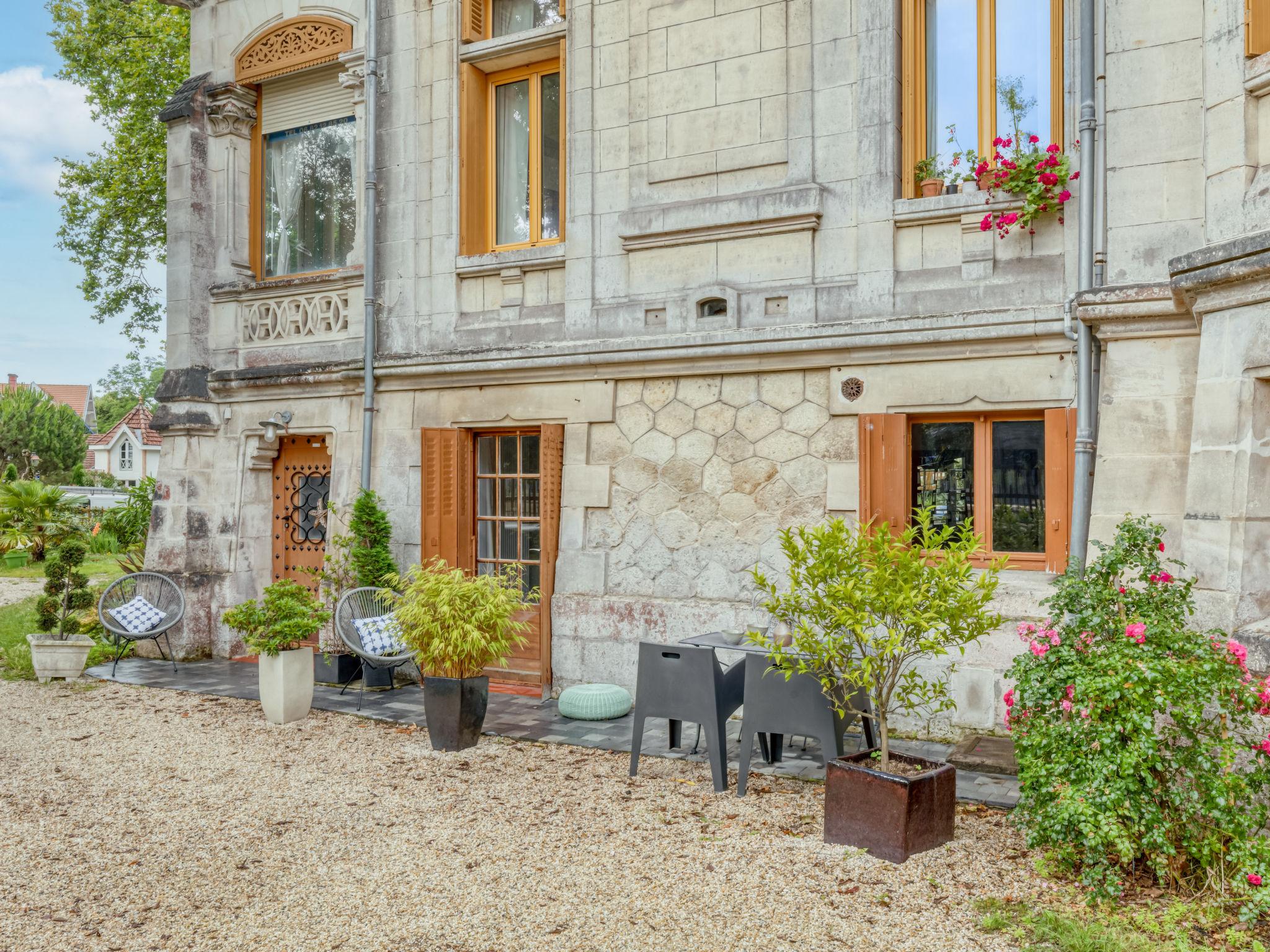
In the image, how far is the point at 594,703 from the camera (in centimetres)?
726

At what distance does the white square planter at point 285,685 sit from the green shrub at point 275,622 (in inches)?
2.9

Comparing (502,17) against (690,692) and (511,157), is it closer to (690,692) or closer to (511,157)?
(511,157)

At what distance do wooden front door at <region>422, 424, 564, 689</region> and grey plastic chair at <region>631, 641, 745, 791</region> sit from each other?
8.64 feet

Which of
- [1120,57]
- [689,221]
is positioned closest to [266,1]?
[689,221]

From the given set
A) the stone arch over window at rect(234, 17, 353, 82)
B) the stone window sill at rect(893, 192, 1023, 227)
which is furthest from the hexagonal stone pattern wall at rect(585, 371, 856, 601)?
the stone arch over window at rect(234, 17, 353, 82)

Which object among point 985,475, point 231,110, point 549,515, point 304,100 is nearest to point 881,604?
point 985,475

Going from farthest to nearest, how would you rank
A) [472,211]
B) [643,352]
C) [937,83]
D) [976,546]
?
[472,211]
[643,352]
[937,83]
[976,546]

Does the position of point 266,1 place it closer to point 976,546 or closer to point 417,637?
point 417,637

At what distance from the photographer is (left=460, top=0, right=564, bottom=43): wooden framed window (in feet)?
28.6

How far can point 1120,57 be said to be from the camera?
6004mm

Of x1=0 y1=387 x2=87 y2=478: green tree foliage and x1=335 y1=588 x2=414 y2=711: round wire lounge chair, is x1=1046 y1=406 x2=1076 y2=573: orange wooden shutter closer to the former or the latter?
x1=335 y1=588 x2=414 y2=711: round wire lounge chair

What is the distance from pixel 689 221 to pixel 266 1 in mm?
5606

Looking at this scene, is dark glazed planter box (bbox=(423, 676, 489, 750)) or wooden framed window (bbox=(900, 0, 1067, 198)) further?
wooden framed window (bbox=(900, 0, 1067, 198))

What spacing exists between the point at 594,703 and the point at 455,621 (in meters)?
1.54
